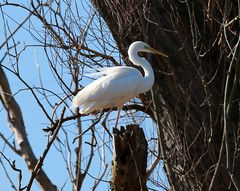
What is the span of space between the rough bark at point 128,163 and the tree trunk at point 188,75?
211 centimetres

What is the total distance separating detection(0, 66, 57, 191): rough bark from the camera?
6211mm

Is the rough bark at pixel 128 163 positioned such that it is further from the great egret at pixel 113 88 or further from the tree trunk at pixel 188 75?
the tree trunk at pixel 188 75

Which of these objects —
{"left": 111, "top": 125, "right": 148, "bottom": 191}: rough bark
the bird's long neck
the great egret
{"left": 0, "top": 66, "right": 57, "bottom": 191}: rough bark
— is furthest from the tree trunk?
{"left": 111, "top": 125, "right": 148, "bottom": 191}: rough bark

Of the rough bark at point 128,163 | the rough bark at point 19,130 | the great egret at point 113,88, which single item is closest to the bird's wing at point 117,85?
the great egret at point 113,88

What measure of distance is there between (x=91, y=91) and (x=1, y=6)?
105 centimetres

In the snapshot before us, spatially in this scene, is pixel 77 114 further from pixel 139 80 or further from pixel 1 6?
pixel 1 6

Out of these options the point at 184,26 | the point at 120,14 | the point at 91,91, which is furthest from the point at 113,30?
the point at 91,91

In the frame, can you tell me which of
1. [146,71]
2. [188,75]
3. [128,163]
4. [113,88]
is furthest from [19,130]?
[188,75]

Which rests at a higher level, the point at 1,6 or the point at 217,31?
the point at 1,6

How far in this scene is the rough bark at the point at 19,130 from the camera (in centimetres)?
621

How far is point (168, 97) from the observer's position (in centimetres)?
799

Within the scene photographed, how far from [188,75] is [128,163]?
9.72 ft

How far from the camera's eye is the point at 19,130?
635 cm

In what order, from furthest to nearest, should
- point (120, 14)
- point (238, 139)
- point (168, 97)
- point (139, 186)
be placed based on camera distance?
point (168, 97), point (120, 14), point (238, 139), point (139, 186)
